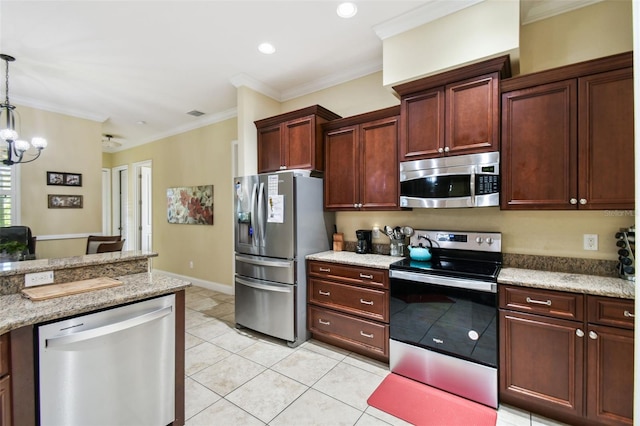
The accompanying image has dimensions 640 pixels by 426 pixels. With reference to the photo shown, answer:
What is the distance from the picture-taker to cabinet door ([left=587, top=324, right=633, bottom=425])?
64.6 inches

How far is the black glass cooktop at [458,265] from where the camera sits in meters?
2.11

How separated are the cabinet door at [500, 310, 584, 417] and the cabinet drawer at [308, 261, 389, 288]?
2.96ft

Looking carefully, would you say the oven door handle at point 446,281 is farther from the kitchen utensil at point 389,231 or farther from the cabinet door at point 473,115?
the cabinet door at point 473,115

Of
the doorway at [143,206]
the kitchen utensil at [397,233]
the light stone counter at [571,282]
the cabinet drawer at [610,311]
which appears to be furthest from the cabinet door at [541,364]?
the doorway at [143,206]

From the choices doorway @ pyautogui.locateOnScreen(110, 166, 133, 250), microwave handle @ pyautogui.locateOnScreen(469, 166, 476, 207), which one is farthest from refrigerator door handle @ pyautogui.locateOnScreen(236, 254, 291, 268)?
doorway @ pyautogui.locateOnScreen(110, 166, 133, 250)

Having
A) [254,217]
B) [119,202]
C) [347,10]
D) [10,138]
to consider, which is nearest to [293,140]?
[254,217]

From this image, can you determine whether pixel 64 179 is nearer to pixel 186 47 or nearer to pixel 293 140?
pixel 186 47

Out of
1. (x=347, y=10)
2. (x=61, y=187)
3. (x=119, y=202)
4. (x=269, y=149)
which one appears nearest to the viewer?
(x=347, y=10)

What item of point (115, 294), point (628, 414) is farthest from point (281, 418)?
point (628, 414)

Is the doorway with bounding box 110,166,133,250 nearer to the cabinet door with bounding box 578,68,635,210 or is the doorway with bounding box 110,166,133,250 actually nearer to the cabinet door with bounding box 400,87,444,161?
the cabinet door with bounding box 400,87,444,161

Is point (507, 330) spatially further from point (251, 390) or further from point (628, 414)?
point (251, 390)

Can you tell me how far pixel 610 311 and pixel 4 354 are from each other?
3037 millimetres

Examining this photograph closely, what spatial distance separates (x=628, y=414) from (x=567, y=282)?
2.43 feet

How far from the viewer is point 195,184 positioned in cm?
522
